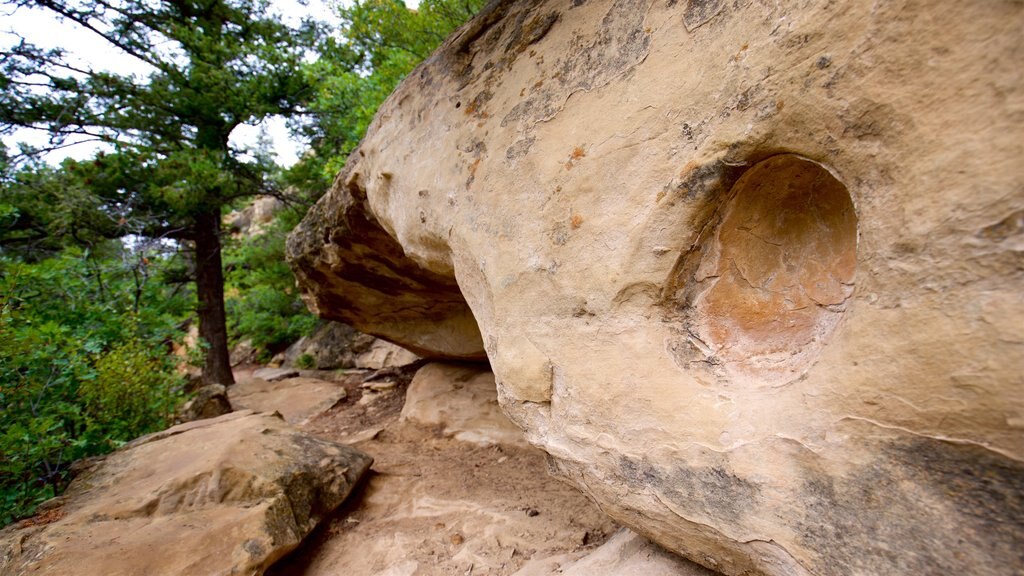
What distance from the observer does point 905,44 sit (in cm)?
99

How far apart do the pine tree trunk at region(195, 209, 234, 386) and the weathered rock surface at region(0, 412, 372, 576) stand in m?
4.08

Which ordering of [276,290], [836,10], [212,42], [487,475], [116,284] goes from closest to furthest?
[836,10]
[487,475]
[116,284]
[212,42]
[276,290]

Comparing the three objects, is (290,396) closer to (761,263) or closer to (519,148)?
(519,148)

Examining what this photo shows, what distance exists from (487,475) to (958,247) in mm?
2951

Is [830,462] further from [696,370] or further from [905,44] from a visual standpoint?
[905,44]

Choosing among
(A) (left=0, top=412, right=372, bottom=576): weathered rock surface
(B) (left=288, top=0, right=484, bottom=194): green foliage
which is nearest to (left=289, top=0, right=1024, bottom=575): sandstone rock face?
(A) (left=0, top=412, right=372, bottom=576): weathered rock surface

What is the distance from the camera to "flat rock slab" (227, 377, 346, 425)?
5.80 m

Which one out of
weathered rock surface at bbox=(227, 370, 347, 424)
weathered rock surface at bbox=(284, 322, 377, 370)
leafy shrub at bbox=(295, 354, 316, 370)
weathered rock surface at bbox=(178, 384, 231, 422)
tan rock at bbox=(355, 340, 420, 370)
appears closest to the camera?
weathered rock surface at bbox=(178, 384, 231, 422)

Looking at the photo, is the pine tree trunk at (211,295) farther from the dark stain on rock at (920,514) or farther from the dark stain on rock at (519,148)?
the dark stain on rock at (920,514)

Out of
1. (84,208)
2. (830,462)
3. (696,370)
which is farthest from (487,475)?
(84,208)

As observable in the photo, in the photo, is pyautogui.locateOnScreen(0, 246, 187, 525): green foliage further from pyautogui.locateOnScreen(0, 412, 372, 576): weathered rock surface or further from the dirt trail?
the dirt trail

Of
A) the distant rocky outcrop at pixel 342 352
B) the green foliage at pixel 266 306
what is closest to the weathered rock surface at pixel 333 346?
the distant rocky outcrop at pixel 342 352

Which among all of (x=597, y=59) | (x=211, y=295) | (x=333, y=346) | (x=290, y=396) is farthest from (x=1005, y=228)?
(x=333, y=346)

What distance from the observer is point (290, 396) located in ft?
21.2
